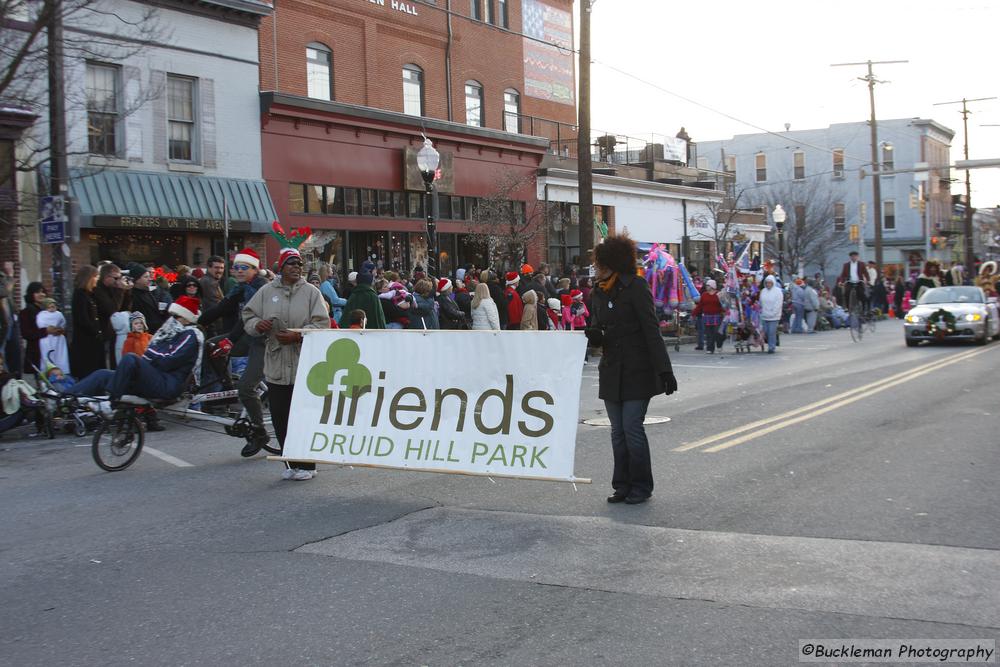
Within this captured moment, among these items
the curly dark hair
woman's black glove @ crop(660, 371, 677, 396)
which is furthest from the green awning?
woman's black glove @ crop(660, 371, 677, 396)

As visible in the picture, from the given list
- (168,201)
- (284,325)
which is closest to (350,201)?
(168,201)

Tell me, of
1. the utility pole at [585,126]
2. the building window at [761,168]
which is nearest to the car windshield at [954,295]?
the utility pole at [585,126]

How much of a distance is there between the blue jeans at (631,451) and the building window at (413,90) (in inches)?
888

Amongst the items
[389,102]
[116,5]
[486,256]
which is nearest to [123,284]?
[116,5]

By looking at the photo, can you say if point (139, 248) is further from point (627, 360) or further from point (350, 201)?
point (627, 360)

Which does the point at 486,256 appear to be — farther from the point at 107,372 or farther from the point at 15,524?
the point at 15,524

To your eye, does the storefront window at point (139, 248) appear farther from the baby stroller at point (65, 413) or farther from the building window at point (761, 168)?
the building window at point (761, 168)

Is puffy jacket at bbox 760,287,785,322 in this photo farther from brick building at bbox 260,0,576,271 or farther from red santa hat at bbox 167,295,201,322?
red santa hat at bbox 167,295,201,322

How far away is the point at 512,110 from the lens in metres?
33.8

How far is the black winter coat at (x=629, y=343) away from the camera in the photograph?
24.8ft

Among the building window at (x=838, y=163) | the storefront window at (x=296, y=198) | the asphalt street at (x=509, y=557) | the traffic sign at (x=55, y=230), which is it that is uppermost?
the building window at (x=838, y=163)

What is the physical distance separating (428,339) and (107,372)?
15.6 feet

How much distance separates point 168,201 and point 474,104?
13.4m

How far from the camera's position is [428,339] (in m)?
8.11
